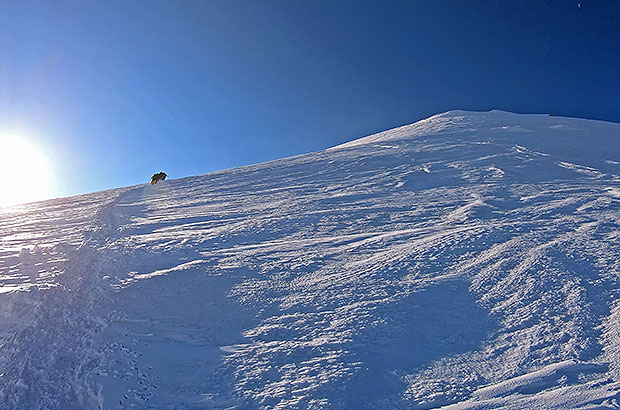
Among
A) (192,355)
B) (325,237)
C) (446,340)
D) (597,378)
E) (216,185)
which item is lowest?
(597,378)

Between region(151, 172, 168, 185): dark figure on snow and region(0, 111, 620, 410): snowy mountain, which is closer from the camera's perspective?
region(0, 111, 620, 410): snowy mountain

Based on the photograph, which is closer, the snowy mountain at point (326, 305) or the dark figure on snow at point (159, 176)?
the snowy mountain at point (326, 305)

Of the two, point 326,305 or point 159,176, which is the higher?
point 159,176

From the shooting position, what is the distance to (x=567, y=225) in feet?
23.9

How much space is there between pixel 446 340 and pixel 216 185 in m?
11.3

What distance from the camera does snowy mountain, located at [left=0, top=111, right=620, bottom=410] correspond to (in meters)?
3.51

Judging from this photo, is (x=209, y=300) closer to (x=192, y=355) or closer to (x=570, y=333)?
(x=192, y=355)

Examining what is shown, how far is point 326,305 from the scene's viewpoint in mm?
4938

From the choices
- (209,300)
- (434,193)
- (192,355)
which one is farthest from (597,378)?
(434,193)

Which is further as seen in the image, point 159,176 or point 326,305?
point 159,176

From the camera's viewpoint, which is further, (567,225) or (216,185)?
(216,185)

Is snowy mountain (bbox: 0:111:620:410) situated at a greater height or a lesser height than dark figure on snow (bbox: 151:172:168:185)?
lesser

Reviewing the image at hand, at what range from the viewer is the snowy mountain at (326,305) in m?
3.51

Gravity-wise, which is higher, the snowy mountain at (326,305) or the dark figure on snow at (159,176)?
the dark figure on snow at (159,176)
